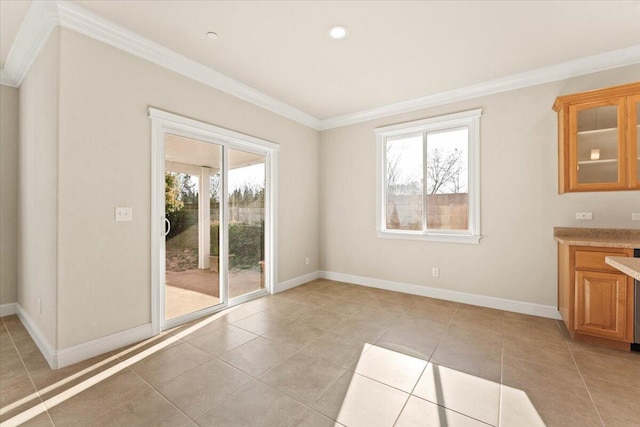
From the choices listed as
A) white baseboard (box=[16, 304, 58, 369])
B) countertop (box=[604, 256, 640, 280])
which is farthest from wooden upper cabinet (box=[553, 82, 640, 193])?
white baseboard (box=[16, 304, 58, 369])

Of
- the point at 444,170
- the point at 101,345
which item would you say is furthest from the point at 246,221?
the point at 444,170

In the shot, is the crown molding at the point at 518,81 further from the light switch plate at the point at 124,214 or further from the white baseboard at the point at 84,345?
the white baseboard at the point at 84,345

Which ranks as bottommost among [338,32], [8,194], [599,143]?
[8,194]

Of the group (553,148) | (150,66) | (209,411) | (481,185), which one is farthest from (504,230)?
(150,66)

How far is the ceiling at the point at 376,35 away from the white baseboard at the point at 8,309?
2.81 meters

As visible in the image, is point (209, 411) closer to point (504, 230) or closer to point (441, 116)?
point (504, 230)

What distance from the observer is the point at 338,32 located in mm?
2586

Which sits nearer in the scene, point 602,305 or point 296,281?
point 602,305

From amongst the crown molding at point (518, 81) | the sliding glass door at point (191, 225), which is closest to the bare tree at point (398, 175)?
the crown molding at point (518, 81)

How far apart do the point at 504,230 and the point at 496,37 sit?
2181 mm

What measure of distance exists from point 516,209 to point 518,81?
5.11ft

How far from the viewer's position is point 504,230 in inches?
139

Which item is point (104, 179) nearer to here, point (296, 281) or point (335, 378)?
point (335, 378)

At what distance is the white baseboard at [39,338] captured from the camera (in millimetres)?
2241
